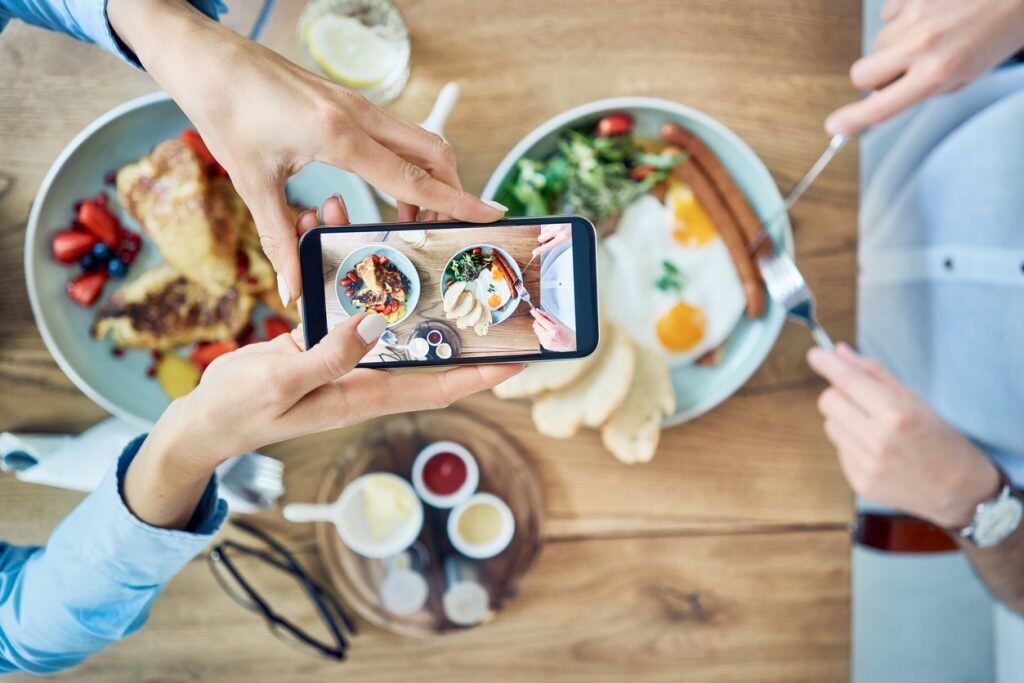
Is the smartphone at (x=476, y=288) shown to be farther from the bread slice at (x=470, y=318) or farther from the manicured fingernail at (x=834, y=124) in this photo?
the manicured fingernail at (x=834, y=124)

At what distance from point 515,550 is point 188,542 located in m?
0.72

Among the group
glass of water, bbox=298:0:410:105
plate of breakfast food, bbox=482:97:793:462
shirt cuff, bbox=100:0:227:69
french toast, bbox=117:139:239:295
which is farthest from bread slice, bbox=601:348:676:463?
shirt cuff, bbox=100:0:227:69

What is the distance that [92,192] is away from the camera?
1.43m

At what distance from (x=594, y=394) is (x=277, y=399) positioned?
0.76 meters

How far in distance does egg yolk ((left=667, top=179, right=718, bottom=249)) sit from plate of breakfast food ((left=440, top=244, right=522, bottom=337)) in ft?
2.19

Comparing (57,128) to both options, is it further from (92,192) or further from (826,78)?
(826,78)

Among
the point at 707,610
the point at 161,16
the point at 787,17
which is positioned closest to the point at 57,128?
the point at 161,16

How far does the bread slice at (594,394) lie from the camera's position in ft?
4.69

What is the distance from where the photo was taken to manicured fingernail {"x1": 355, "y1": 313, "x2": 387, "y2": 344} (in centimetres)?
87

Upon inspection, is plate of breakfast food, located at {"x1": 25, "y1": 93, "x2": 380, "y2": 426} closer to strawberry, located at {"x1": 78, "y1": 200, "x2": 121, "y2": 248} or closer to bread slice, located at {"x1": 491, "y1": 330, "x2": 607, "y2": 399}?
strawberry, located at {"x1": 78, "y1": 200, "x2": 121, "y2": 248}

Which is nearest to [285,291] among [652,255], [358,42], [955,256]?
[358,42]

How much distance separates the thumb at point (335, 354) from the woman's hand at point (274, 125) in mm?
203

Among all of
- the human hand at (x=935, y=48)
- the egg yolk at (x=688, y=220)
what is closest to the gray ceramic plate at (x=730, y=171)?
the egg yolk at (x=688, y=220)

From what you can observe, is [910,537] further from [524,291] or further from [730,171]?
[524,291]
